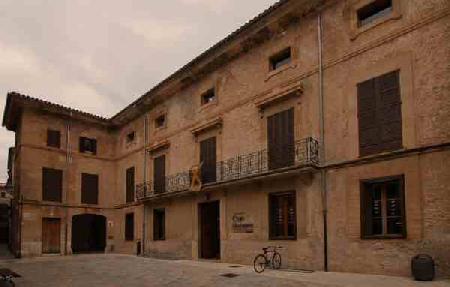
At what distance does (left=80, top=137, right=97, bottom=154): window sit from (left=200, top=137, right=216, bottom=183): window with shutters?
1042cm

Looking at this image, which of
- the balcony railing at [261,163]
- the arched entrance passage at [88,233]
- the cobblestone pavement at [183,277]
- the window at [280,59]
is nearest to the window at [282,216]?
the balcony railing at [261,163]

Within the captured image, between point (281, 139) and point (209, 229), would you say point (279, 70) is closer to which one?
point (281, 139)

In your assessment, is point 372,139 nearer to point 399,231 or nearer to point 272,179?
point 399,231

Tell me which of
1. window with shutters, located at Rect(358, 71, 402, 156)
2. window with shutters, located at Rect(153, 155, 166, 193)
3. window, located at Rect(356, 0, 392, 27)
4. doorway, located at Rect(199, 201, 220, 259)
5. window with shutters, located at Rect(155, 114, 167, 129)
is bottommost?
doorway, located at Rect(199, 201, 220, 259)

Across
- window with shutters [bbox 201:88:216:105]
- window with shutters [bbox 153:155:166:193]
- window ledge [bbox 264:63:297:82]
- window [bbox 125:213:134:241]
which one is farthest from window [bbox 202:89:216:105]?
window [bbox 125:213:134:241]

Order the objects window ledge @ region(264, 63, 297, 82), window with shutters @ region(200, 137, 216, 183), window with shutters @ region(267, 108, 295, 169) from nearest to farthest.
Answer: window with shutters @ region(267, 108, 295, 169) → window ledge @ region(264, 63, 297, 82) → window with shutters @ region(200, 137, 216, 183)

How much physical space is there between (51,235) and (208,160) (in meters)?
11.3

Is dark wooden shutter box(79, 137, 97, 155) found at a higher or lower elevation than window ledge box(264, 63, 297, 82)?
A: lower

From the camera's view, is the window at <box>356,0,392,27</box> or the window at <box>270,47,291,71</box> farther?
the window at <box>270,47,291,71</box>

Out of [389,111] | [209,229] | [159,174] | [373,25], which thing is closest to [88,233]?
[159,174]

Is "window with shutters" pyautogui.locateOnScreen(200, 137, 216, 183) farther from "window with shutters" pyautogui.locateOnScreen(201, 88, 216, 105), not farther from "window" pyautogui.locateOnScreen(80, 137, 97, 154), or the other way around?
"window" pyautogui.locateOnScreen(80, 137, 97, 154)

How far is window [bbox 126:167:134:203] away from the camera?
25845mm

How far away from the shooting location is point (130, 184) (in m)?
26.2

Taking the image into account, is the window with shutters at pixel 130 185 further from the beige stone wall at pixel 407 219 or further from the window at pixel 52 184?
the beige stone wall at pixel 407 219
